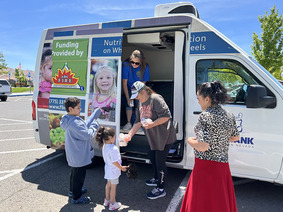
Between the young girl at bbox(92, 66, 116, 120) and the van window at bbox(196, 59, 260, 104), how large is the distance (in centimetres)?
141

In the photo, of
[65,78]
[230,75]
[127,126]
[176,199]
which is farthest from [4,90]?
[230,75]

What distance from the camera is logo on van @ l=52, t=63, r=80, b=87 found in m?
4.20

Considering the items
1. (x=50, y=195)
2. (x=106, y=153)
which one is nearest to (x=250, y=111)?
(x=106, y=153)

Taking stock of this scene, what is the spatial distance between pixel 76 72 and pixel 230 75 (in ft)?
8.58

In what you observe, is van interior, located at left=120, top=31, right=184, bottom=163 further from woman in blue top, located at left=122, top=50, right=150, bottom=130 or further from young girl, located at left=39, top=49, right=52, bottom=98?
young girl, located at left=39, top=49, right=52, bottom=98

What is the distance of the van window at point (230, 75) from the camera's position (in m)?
3.31

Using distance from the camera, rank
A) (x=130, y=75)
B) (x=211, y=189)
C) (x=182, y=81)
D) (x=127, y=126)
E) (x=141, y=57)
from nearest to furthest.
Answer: (x=211, y=189) < (x=182, y=81) < (x=141, y=57) < (x=127, y=126) < (x=130, y=75)

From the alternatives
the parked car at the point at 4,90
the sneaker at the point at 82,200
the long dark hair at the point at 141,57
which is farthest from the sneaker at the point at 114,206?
the parked car at the point at 4,90

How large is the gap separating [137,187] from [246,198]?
167cm

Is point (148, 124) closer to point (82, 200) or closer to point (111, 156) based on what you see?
point (111, 156)

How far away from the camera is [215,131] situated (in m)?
1.92

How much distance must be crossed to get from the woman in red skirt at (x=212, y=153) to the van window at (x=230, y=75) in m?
1.42

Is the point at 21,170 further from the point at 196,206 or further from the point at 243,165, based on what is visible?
the point at 243,165

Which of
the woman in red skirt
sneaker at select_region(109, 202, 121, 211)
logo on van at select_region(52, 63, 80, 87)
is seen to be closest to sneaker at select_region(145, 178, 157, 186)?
sneaker at select_region(109, 202, 121, 211)
